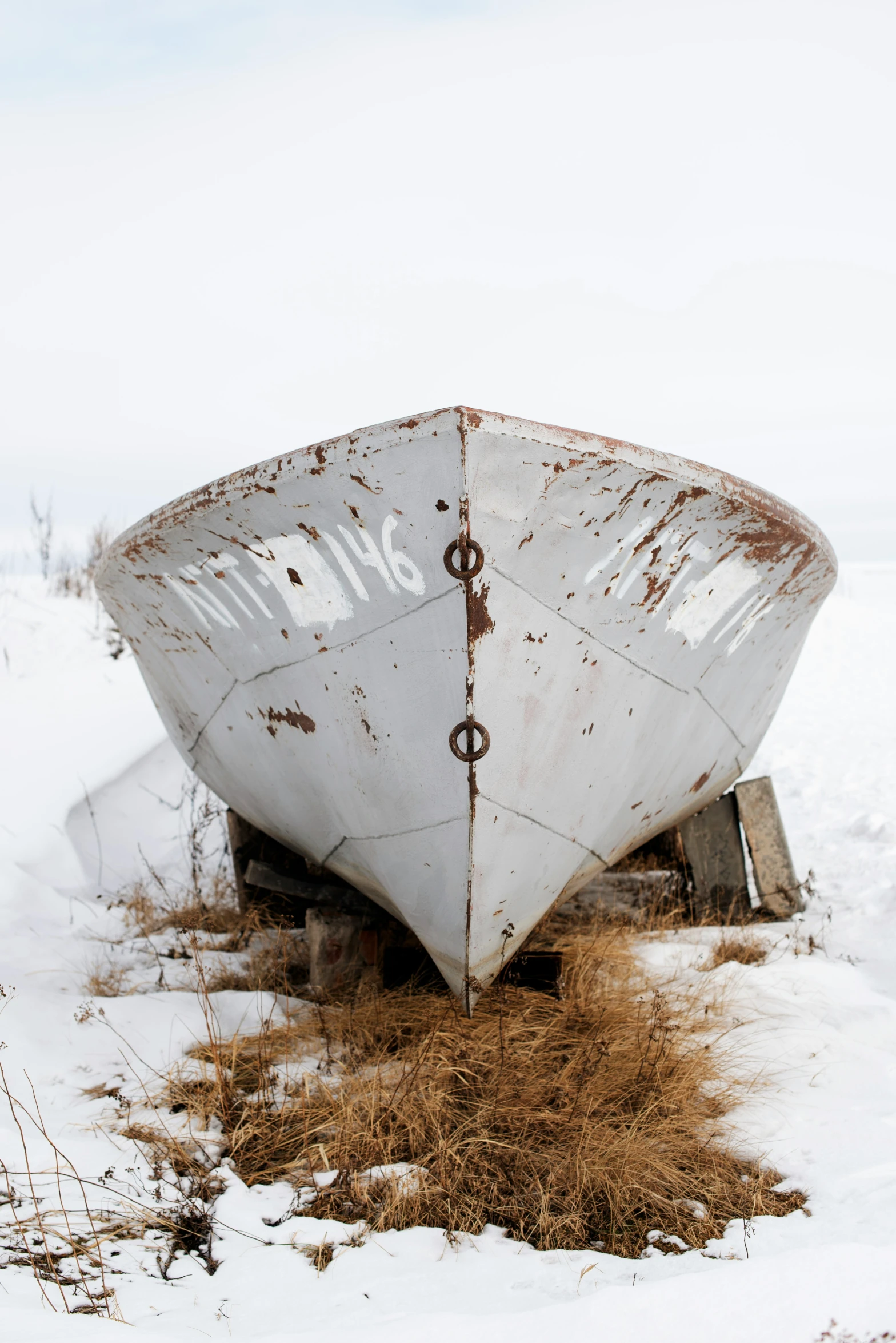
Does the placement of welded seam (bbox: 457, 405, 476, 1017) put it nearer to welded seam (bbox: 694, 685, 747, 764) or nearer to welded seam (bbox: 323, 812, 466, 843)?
welded seam (bbox: 323, 812, 466, 843)

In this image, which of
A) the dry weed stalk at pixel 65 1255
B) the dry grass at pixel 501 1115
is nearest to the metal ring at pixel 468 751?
the dry grass at pixel 501 1115

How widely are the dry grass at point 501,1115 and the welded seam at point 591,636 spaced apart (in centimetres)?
90

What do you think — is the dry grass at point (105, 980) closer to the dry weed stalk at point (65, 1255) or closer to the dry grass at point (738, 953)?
the dry weed stalk at point (65, 1255)

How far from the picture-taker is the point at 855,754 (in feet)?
21.6

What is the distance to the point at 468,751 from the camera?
213 cm

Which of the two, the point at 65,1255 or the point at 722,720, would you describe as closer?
the point at 65,1255

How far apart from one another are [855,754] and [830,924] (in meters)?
3.28

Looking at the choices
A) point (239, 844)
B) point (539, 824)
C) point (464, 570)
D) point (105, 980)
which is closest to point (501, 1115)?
point (539, 824)

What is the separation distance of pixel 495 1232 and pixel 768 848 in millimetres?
2465

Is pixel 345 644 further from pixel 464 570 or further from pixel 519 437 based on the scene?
pixel 519 437

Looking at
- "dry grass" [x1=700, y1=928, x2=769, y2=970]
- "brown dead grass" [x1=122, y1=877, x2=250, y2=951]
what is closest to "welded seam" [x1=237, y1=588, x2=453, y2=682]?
"brown dead grass" [x1=122, y1=877, x2=250, y2=951]

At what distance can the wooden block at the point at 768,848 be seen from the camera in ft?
12.6

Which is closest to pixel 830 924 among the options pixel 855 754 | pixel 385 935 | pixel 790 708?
pixel 385 935

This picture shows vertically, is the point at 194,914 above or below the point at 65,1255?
above
